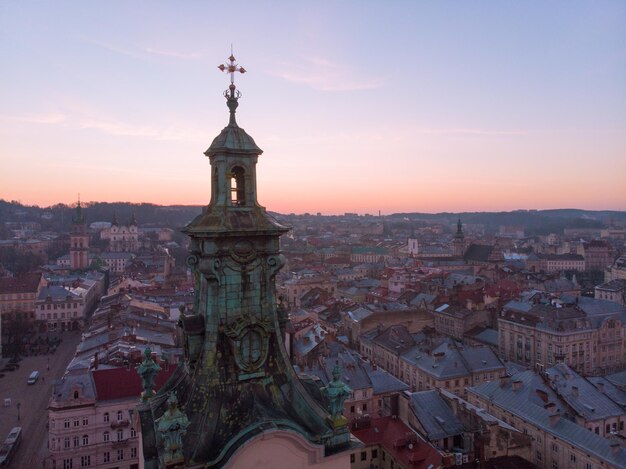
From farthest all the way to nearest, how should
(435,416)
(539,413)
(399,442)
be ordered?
(435,416) < (539,413) < (399,442)

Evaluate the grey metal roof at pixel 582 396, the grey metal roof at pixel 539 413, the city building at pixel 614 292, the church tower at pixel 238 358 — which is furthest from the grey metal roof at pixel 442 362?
the city building at pixel 614 292

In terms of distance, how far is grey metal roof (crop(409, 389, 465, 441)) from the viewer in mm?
37688

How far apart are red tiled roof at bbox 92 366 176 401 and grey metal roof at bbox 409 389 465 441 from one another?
2126 centimetres

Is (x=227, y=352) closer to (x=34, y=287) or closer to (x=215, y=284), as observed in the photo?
(x=215, y=284)

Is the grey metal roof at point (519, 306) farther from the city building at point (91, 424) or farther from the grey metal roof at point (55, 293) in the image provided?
the grey metal roof at point (55, 293)

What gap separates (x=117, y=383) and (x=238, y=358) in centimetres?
3689

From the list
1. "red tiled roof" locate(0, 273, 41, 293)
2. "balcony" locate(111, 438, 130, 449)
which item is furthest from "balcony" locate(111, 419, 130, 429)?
"red tiled roof" locate(0, 273, 41, 293)

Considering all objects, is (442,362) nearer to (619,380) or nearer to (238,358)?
(619,380)

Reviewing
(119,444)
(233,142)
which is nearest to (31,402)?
(119,444)

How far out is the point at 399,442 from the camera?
34.5 metres

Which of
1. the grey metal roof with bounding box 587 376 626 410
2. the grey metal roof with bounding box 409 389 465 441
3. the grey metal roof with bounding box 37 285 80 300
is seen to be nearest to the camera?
the grey metal roof with bounding box 409 389 465 441

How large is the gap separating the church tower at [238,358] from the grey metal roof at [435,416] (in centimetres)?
2966

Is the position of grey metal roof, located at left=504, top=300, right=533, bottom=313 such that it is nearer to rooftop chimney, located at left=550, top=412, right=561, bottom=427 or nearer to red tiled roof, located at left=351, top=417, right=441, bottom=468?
rooftop chimney, located at left=550, top=412, right=561, bottom=427

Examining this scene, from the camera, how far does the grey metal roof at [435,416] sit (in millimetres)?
37688
